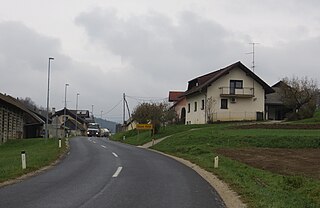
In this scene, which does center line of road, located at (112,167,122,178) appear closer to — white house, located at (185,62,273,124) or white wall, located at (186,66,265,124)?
white house, located at (185,62,273,124)

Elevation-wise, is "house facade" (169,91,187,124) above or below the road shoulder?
above

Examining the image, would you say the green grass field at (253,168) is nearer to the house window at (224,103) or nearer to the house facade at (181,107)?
the house window at (224,103)

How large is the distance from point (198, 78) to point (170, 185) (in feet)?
168

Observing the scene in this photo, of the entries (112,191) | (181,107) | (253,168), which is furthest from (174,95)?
(112,191)

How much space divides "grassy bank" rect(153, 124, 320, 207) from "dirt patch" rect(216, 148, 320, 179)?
969mm

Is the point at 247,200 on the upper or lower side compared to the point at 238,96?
lower

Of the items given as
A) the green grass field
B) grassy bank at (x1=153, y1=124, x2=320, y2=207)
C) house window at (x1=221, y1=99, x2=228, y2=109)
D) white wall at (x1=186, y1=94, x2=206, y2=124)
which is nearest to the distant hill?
white wall at (x1=186, y1=94, x2=206, y2=124)

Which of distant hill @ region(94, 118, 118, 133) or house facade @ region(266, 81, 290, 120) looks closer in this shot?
house facade @ region(266, 81, 290, 120)

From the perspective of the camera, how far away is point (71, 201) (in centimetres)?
1091

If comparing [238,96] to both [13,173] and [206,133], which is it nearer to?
[206,133]

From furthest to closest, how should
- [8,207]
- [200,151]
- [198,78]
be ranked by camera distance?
1. [198,78]
2. [200,151]
3. [8,207]

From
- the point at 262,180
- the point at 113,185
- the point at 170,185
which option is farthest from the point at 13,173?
the point at 262,180

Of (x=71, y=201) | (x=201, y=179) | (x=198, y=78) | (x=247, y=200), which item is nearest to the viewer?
(x=71, y=201)

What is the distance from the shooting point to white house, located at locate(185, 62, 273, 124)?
58.4 meters
